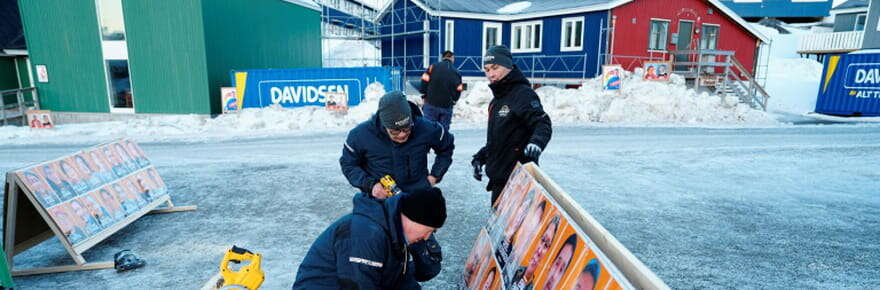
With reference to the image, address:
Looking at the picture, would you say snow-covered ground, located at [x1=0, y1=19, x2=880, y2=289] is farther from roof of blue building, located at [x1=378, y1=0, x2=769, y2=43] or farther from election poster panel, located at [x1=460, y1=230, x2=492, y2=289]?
roof of blue building, located at [x1=378, y1=0, x2=769, y2=43]

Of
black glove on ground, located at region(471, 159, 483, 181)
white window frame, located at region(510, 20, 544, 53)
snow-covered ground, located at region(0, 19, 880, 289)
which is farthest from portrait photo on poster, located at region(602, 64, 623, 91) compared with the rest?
black glove on ground, located at region(471, 159, 483, 181)

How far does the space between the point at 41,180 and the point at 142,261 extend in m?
1.23

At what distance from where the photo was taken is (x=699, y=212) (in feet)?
19.9

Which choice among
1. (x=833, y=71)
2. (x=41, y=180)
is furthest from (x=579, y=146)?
(x=833, y=71)

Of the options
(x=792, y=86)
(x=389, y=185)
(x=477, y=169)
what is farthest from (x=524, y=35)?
(x=389, y=185)

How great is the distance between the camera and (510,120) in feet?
13.7

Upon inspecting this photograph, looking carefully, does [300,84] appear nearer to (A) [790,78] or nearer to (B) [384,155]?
(B) [384,155]

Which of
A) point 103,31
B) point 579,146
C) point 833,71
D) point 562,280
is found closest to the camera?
point 562,280

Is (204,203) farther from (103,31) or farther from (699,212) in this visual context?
(103,31)

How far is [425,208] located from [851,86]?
21561mm

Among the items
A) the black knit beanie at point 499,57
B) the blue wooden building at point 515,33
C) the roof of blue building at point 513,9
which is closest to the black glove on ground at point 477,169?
the black knit beanie at point 499,57

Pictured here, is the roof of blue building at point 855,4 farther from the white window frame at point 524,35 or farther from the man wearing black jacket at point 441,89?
the man wearing black jacket at point 441,89

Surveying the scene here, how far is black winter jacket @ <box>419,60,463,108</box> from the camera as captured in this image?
26.7 ft

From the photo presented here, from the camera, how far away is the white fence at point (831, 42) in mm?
33656
